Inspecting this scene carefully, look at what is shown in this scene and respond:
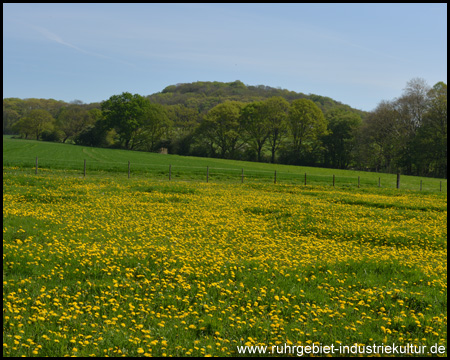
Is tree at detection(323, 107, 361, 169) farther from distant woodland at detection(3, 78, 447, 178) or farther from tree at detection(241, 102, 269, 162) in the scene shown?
tree at detection(241, 102, 269, 162)

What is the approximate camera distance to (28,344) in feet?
20.0

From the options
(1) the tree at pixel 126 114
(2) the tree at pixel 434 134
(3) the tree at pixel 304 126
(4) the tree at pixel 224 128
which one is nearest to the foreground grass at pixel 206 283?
(2) the tree at pixel 434 134

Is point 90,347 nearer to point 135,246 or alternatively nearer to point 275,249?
point 135,246

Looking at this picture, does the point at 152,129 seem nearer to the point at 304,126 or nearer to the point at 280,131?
the point at 280,131

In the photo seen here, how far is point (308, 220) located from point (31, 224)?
12565 millimetres

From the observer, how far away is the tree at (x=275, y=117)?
343 feet

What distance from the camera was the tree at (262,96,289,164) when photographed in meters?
104

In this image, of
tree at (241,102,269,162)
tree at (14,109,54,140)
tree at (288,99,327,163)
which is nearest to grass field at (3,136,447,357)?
tree at (288,99,327,163)

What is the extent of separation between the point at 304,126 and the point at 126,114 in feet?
171

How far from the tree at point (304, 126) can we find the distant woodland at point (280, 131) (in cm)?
26

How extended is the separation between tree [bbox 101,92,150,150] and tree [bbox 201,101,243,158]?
856 inches

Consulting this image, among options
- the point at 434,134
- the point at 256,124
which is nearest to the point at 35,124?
the point at 256,124

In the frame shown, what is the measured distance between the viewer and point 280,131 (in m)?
106

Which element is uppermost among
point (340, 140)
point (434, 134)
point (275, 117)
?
point (275, 117)
